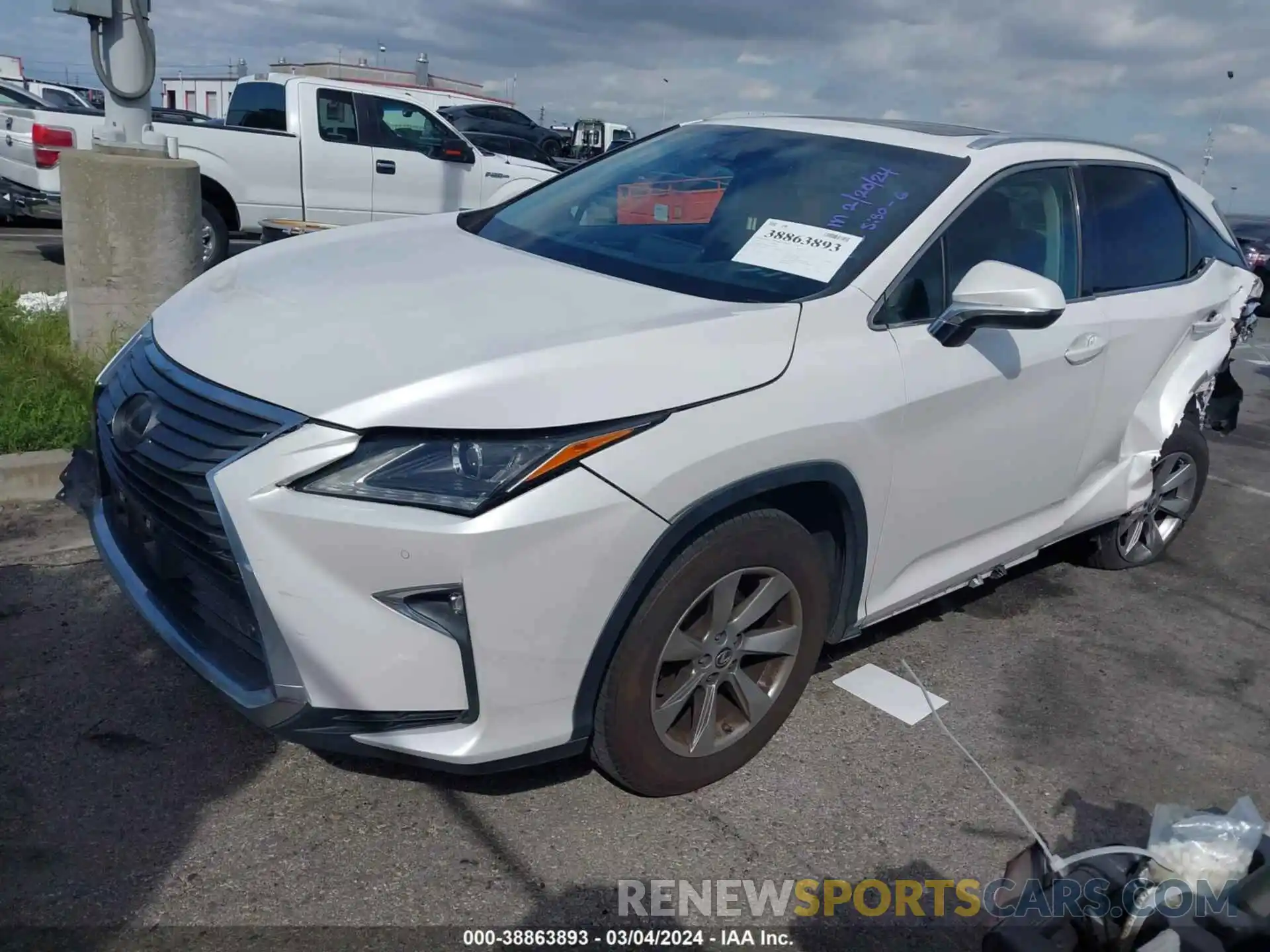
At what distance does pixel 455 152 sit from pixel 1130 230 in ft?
28.6

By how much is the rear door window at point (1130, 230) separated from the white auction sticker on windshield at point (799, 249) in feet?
3.99

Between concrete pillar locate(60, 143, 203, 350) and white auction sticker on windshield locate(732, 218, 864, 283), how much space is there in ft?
11.2

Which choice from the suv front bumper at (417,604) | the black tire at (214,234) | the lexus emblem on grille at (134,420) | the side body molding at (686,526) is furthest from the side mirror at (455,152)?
the suv front bumper at (417,604)

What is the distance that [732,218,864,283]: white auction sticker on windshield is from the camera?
3164mm

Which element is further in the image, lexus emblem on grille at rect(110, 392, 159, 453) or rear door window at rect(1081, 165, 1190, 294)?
rear door window at rect(1081, 165, 1190, 294)

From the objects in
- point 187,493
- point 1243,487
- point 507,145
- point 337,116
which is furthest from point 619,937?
point 507,145

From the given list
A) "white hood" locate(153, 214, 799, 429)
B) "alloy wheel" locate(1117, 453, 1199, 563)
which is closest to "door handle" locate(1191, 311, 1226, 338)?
"alloy wheel" locate(1117, 453, 1199, 563)

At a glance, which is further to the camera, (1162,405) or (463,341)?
(1162,405)

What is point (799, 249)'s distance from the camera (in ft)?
10.7

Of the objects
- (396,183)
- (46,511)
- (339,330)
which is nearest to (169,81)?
(396,183)

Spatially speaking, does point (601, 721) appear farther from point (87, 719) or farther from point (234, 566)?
point (87, 719)

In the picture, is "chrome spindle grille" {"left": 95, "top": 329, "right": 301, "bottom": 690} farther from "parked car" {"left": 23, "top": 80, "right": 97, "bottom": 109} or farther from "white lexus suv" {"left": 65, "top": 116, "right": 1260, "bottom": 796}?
"parked car" {"left": 23, "top": 80, "right": 97, "bottom": 109}

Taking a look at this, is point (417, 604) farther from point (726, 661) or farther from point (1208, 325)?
point (1208, 325)

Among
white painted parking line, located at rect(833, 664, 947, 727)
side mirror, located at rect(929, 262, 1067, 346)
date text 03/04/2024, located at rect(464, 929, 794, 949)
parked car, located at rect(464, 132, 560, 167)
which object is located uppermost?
side mirror, located at rect(929, 262, 1067, 346)
